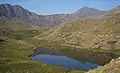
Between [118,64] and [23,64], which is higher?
[118,64]

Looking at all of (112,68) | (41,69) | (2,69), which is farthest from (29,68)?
(112,68)

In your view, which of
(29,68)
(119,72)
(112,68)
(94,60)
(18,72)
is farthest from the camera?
(94,60)

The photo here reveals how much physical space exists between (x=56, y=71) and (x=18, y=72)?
66.6 feet

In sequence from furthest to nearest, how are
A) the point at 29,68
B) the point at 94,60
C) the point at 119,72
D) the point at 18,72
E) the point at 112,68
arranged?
the point at 94,60 → the point at 29,68 → the point at 18,72 → the point at 112,68 → the point at 119,72

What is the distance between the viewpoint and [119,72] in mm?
59219

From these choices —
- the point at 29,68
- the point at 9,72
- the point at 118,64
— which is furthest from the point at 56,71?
the point at 118,64

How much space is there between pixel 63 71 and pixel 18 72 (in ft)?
78.4

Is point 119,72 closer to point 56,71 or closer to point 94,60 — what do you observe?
point 56,71

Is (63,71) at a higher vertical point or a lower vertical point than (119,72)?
lower

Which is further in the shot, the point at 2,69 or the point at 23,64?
the point at 23,64

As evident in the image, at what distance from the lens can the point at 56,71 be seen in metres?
119

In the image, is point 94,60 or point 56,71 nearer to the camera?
point 56,71

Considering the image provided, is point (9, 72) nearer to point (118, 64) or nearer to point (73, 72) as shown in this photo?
point (73, 72)

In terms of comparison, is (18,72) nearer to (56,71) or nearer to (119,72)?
(56,71)
